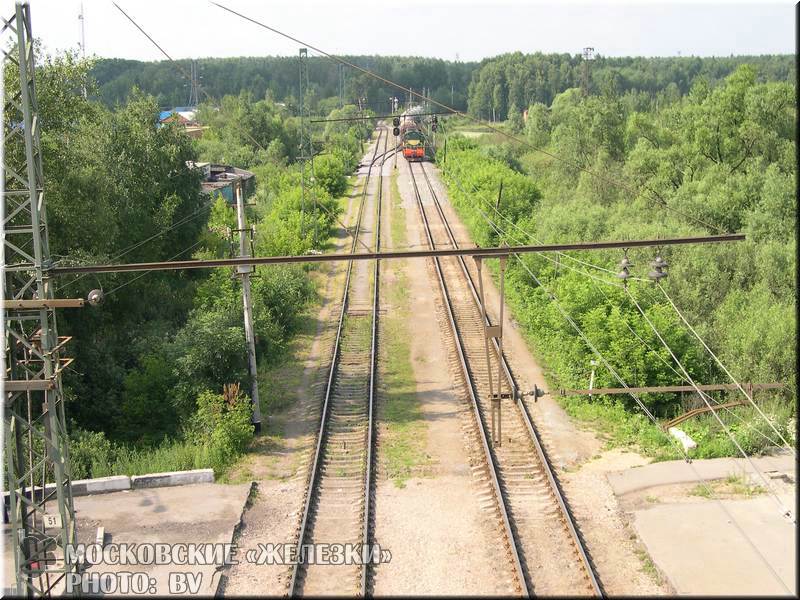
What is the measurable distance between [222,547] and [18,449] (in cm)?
326

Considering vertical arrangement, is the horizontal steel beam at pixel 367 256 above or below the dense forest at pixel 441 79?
below

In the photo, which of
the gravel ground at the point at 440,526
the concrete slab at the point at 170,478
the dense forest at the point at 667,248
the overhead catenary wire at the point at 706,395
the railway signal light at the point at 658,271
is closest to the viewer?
the gravel ground at the point at 440,526

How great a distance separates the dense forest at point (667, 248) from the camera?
17.2 metres

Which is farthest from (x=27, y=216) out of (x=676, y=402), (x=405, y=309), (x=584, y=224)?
(x=584, y=224)

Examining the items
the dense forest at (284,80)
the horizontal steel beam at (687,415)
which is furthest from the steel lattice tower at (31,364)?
the dense forest at (284,80)

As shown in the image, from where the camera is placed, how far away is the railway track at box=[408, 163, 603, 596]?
11070 mm

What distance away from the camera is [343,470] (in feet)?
48.4

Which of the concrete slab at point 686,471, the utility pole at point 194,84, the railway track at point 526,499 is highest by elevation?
the utility pole at point 194,84

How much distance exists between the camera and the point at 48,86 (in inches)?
691

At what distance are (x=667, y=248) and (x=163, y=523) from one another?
18.3 m

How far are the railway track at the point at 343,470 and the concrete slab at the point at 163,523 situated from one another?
1.23 m

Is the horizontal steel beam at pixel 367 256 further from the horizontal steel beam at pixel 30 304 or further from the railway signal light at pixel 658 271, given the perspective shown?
the railway signal light at pixel 658 271

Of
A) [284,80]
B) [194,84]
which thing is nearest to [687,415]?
[194,84]

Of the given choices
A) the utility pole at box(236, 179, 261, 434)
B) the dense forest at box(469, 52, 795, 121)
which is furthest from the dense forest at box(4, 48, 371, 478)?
the dense forest at box(469, 52, 795, 121)
